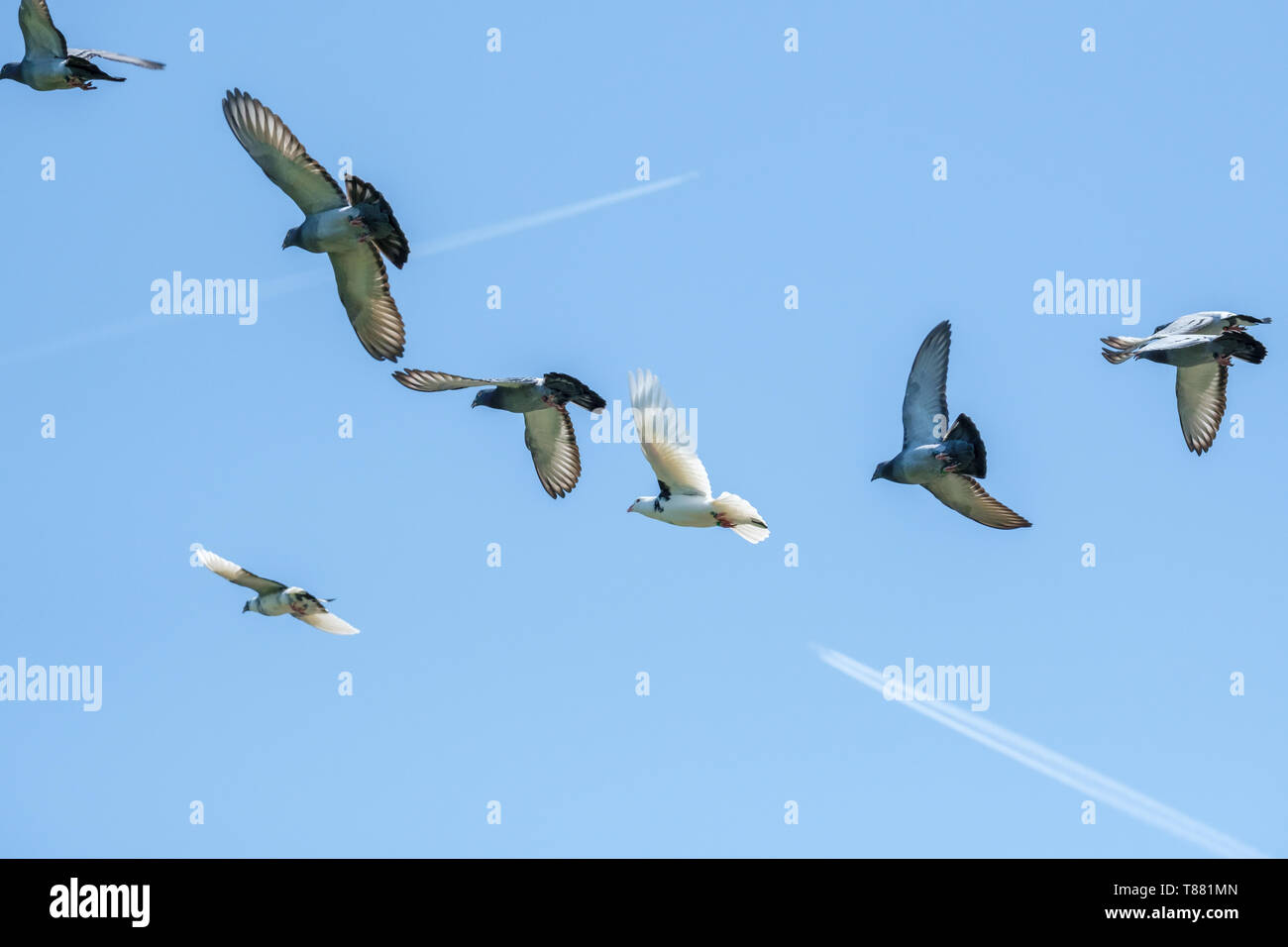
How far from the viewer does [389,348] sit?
3556cm

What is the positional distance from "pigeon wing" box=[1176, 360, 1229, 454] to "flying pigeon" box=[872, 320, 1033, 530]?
5.25m

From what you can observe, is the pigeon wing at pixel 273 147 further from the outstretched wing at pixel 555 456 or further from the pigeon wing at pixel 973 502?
the pigeon wing at pixel 973 502

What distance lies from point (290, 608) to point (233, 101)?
8793 mm

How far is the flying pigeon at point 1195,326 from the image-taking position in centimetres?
3334

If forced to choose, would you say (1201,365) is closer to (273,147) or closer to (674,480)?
(674,480)

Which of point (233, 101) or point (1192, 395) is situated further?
point (1192, 395)

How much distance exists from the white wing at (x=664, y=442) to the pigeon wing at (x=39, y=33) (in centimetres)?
1162

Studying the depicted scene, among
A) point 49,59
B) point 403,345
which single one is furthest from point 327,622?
point 49,59

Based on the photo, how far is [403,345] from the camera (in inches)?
1403

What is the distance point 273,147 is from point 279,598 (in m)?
7.90

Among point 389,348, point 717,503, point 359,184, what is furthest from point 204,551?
point 717,503

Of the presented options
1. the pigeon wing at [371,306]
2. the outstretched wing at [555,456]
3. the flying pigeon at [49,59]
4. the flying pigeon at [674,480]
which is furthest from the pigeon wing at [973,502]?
the flying pigeon at [49,59]

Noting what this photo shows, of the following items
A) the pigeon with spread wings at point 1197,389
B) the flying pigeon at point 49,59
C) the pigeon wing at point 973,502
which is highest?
the flying pigeon at point 49,59
